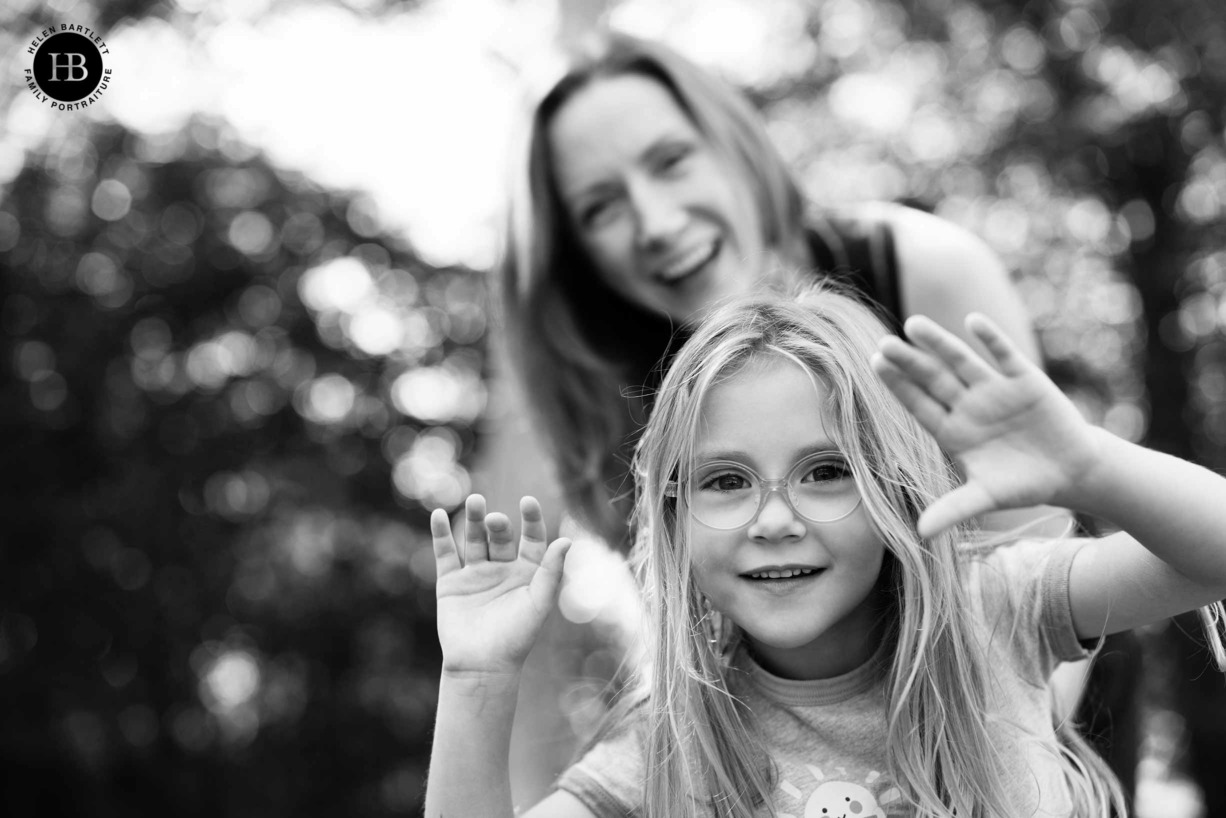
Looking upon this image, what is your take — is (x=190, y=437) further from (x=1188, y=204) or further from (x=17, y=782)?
(x=1188, y=204)

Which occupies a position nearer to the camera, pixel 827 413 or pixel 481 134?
pixel 827 413

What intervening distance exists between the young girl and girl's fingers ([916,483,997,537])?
0.24 m

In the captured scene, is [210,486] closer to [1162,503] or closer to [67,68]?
[67,68]

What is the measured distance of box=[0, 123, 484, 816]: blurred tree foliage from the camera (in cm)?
641

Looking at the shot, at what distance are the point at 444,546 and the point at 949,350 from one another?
2.34 ft

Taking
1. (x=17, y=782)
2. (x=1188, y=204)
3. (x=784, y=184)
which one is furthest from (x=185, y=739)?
(x=1188, y=204)

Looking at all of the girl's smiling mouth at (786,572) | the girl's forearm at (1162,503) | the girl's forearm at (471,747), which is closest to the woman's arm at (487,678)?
the girl's forearm at (471,747)

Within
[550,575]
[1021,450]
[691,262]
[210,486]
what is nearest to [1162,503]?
[1021,450]

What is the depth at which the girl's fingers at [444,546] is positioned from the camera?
59.2 inches

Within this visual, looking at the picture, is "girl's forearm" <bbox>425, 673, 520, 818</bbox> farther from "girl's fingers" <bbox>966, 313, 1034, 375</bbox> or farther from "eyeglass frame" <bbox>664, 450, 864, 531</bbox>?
"girl's fingers" <bbox>966, 313, 1034, 375</bbox>

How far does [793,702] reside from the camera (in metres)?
1.48

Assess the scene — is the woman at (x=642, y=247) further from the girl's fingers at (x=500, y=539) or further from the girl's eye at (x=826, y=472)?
the girl's eye at (x=826, y=472)

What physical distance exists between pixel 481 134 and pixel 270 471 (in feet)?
7.67

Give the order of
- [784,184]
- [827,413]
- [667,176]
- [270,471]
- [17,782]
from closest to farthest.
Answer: [827,413] → [667,176] → [784,184] → [17,782] → [270,471]
